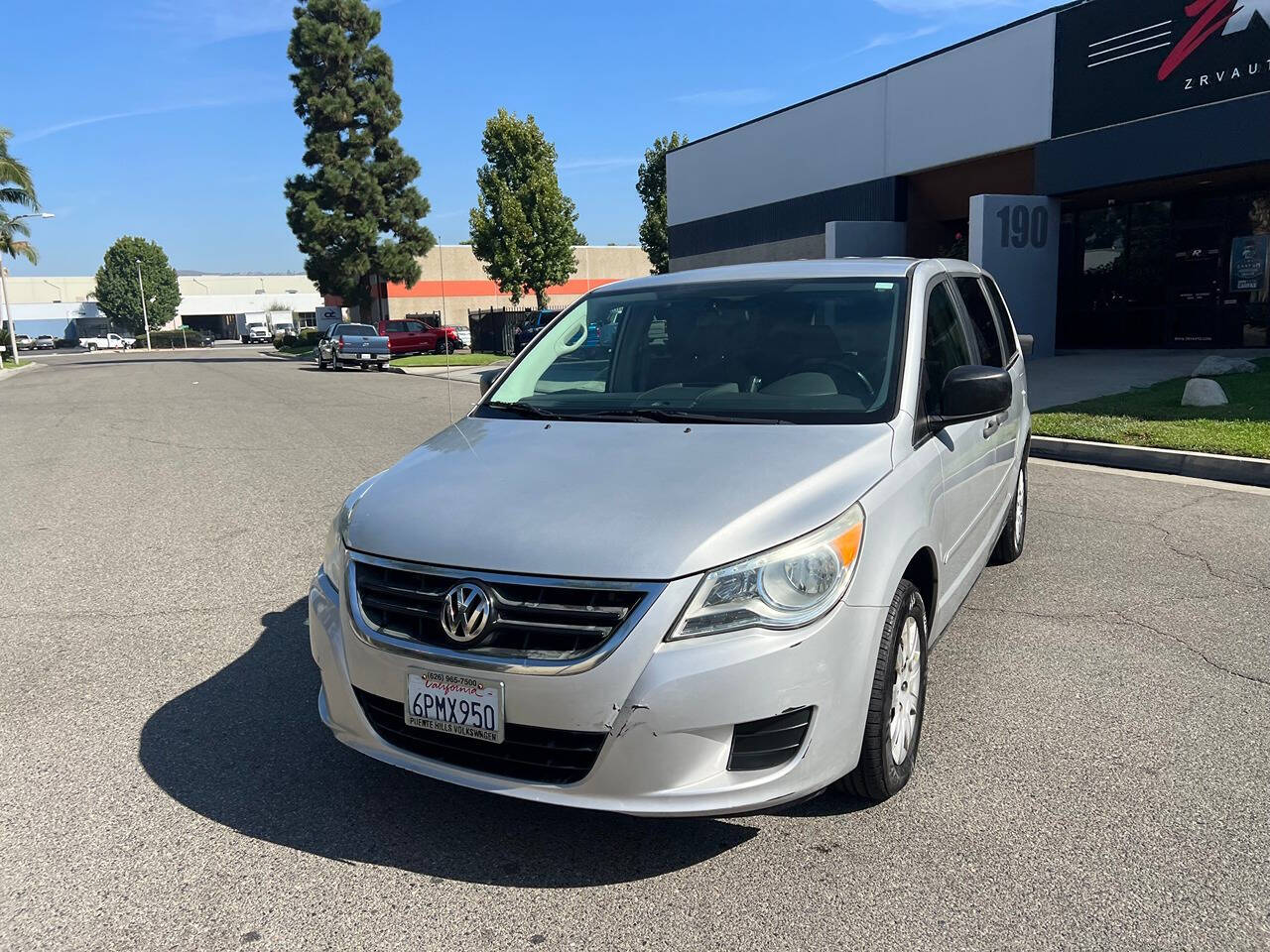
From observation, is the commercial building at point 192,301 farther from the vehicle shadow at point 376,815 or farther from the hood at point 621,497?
the hood at point 621,497

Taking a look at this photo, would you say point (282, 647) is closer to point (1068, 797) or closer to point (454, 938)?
point (454, 938)

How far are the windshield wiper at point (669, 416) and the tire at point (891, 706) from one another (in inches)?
31.1

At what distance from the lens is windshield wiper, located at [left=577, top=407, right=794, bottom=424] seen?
3.50 m

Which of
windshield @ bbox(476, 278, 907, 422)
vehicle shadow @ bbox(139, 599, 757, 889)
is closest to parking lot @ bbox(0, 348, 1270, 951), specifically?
vehicle shadow @ bbox(139, 599, 757, 889)

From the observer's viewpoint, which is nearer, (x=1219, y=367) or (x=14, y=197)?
(x=1219, y=367)

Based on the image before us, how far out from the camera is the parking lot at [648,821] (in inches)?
102

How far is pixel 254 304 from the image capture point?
118 meters

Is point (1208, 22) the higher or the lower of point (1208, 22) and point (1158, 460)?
the higher

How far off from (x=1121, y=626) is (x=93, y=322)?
433ft

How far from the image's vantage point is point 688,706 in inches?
A: 99.1

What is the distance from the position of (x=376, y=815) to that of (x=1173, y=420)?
32.8ft

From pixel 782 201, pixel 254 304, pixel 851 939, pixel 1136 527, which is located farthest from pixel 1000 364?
pixel 254 304

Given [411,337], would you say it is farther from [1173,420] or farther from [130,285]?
[130,285]

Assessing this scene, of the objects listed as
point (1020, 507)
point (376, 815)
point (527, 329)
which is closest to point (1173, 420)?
point (1020, 507)
